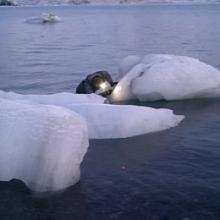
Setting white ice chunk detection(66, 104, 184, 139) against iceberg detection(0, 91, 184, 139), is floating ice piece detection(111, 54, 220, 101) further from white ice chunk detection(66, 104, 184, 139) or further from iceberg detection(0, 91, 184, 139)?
white ice chunk detection(66, 104, 184, 139)

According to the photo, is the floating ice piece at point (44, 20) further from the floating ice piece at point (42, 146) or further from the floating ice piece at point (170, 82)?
the floating ice piece at point (42, 146)

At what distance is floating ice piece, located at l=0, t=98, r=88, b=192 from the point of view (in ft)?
36.6

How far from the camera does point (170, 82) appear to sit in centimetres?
1962

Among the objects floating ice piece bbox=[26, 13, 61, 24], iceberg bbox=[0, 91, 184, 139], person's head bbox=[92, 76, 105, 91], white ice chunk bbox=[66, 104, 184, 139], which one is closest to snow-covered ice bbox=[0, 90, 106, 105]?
iceberg bbox=[0, 91, 184, 139]

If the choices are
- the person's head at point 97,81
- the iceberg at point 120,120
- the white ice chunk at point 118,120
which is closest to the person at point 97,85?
the person's head at point 97,81

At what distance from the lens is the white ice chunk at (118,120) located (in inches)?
588

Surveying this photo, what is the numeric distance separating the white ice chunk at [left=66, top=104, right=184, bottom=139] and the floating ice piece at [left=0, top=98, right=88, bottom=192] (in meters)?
3.20

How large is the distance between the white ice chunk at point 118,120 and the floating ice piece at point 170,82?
4.01m

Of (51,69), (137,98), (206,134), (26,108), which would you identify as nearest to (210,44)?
(51,69)

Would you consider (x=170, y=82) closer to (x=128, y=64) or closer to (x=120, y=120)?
(x=128, y=64)

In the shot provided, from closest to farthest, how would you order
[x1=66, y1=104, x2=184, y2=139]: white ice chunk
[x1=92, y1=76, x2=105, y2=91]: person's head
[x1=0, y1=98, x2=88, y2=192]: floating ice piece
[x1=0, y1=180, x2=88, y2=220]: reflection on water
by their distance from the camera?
[x1=0, y1=180, x2=88, y2=220]: reflection on water
[x1=0, y1=98, x2=88, y2=192]: floating ice piece
[x1=66, y1=104, x2=184, y2=139]: white ice chunk
[x1=92, y1=76, x2=105, y2=91]: person's head

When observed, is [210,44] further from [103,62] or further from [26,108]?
[26,108]

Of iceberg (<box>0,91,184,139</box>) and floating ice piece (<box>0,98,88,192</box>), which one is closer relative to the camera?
floating ice piece (<box>0,98,88,192</box>)

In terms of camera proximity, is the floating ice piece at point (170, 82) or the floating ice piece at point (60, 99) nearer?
the floating ice piece at point (60, 99)
